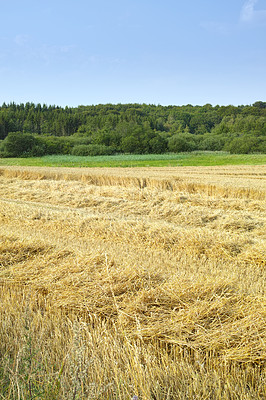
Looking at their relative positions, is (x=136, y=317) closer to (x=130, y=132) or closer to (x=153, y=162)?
(x=153, y=162)

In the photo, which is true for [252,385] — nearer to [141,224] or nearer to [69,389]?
[69,389]

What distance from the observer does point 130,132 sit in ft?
218

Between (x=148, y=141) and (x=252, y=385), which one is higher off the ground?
(x=148, y=141)

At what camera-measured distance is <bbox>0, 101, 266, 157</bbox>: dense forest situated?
2283 inches

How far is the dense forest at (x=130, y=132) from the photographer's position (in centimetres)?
5798

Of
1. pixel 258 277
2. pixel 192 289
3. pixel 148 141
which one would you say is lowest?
pixel 258 277

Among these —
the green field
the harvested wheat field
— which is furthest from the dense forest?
the harvested wheat field

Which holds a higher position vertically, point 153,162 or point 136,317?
point 153,162

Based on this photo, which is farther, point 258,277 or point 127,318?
point 258,277

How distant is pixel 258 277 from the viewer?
17.3 ft

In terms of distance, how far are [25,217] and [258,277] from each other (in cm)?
656

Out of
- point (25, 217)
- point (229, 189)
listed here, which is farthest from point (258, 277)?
point (229, 189)

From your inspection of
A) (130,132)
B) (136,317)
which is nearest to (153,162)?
(130,132)

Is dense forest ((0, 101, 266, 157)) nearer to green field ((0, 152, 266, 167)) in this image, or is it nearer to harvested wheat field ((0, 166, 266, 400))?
green field ((0, 152, 266, 167))
